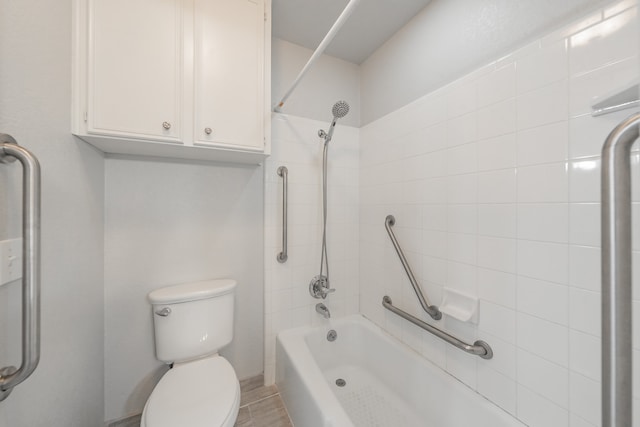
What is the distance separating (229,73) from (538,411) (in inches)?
77.3

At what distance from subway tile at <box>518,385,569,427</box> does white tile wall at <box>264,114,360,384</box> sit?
1099 mm

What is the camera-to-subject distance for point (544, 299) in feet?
2.82

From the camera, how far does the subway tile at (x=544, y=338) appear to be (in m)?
0.81

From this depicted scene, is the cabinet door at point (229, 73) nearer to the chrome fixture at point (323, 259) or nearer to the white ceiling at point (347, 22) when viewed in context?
the white ceiling at point (347, 22)

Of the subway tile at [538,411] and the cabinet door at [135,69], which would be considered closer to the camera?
the subway tile at [538,411]

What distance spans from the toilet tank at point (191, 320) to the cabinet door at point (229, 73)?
0.81 meters

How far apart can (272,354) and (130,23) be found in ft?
6.39

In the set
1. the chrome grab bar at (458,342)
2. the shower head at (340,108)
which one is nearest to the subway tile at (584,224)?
the chrome grab bar at (458,342)

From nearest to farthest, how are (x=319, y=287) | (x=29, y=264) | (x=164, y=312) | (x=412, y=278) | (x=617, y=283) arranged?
(x=617, y=283) < (x=29, y=264) < (x=164, y=312) < (x=412, y=278) < (x=319, y=287)

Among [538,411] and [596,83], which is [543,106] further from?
[538,411]

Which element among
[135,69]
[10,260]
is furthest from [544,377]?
[135,69]

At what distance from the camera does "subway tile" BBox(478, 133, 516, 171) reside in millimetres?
948

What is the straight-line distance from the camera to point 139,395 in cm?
130

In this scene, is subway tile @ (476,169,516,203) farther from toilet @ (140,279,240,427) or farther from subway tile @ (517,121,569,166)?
toilet @ (140,279,240,427)
